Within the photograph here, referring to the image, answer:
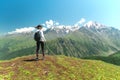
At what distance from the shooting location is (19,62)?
114 feet

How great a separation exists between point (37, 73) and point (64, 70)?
4496 mm

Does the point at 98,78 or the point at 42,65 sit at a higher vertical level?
the point at 42,65

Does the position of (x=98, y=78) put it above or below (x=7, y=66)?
below

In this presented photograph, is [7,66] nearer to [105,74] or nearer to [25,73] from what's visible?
[25,73]

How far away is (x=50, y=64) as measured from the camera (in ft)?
111

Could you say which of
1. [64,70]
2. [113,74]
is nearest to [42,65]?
[64,70]

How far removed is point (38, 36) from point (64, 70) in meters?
6.90

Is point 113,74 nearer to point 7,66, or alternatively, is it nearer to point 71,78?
point 71,78

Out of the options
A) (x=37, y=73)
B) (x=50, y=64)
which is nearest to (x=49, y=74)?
(x=37, y=73)

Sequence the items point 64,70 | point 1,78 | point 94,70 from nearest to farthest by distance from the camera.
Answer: point 1,78 < point 64,70 < point 94,70

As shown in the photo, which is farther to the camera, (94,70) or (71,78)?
(94,70)

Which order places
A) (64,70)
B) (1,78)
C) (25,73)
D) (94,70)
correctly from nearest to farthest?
(1,78) → (25,73) → (64,70) → (94,70)

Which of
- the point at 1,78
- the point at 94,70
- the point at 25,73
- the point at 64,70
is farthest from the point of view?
the point at 94,70

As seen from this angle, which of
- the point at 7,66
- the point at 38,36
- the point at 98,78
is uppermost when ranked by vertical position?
the point at 38,36
